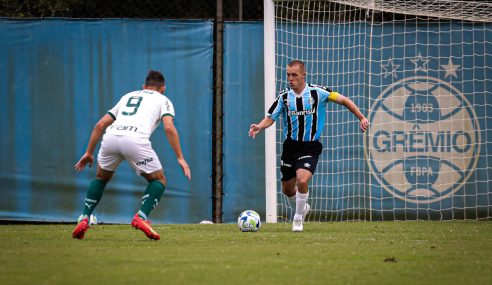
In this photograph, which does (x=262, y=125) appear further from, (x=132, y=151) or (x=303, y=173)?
(x=132, y=151)

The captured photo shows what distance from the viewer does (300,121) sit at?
10805 millimetres

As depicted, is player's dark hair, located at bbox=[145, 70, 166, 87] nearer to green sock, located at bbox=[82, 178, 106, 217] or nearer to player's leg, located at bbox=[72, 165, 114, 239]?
player's leg, located at bbox=[72, 165, 114, 239]

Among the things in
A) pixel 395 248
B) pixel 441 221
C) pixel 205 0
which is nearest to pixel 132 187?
pixel 205 0

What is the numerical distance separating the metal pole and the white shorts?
4.49m

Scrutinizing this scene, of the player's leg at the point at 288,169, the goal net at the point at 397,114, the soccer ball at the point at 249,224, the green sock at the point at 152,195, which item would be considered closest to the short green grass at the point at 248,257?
the soccer ball at the point at 249,224

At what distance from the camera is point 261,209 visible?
43.2 feet

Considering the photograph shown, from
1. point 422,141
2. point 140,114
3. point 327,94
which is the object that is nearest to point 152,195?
point 140,114

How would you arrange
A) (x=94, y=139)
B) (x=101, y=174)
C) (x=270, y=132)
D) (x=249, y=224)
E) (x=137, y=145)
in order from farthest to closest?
1. (x=270, y=132)
2. (x=249, y=224)
3. (x=101, y=174)
4. (x=94, y=139)
5. (x=137, y=145)

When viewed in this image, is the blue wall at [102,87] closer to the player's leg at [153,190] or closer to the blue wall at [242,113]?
the blue wall at [242,113]

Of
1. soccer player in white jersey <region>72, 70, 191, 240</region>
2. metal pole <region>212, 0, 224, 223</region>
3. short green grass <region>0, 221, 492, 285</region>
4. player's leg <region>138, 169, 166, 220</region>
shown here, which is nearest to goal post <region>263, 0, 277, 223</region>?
metal pole <region>212, 0, 224, 223</region>

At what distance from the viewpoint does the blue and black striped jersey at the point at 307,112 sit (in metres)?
10.8

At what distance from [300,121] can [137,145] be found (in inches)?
111

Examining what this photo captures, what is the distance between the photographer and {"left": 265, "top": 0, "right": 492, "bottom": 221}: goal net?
1330cm

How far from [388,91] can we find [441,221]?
6.78 ft
